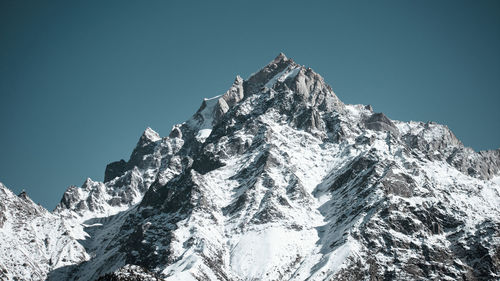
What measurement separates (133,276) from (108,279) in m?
6.01

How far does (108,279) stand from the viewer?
426ft

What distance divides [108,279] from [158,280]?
12.3 m

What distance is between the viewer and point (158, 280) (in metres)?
138

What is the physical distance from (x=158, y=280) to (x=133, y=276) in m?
6.34

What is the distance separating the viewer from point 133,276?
5271 inches
